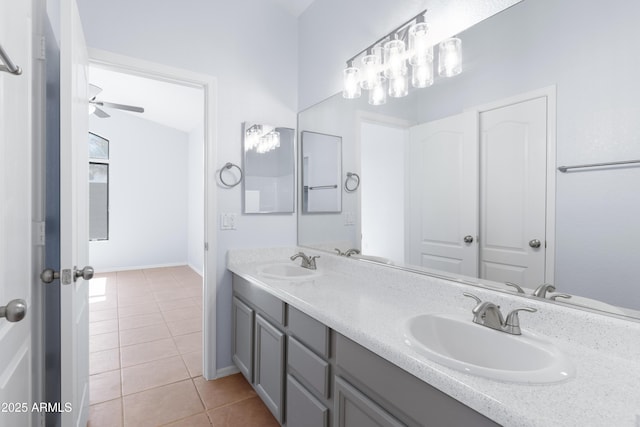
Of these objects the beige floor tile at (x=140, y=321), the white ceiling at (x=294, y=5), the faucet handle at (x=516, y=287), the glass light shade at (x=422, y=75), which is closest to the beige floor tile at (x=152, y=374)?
the beige floor tile at (x=140, y=321)

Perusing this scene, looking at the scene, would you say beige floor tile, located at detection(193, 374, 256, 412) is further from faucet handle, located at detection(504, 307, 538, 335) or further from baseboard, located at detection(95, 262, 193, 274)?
baseboard, located at detection(95, 262, 193, 274)

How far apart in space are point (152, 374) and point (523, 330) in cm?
239

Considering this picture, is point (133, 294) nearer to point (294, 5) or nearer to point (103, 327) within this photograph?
point (103, 327)

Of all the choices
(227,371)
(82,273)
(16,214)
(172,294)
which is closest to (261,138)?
(82,273)

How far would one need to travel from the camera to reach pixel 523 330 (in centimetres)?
108

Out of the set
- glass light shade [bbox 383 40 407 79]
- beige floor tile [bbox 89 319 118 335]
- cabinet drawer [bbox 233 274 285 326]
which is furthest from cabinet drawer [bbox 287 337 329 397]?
beige floor tile [bbox 89 319 118 335]

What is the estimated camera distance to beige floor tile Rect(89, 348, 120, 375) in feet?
7.75

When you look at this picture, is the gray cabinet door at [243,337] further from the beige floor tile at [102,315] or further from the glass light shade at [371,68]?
the beige floor tile at [102,315]

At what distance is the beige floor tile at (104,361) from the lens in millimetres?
2361

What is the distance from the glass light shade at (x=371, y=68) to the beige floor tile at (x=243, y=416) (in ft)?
6.63

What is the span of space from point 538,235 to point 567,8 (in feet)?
2.57

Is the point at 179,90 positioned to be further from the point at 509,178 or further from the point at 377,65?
the point at 509,178

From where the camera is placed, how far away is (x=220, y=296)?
228cm

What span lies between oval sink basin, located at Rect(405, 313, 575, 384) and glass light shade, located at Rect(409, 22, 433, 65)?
1.20m
